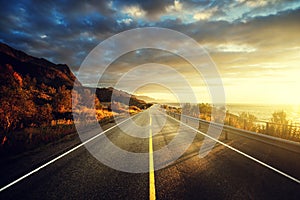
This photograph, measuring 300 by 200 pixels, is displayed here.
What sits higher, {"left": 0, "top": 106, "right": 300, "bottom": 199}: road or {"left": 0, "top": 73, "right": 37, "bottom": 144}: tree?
{"left": 0, "top": 73, "right": 37, "bottom": 144}: tree

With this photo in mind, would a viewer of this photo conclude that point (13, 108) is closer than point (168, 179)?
No

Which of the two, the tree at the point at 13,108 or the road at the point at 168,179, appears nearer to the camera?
the road at the point at 168,179

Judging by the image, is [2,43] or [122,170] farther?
[2,43]

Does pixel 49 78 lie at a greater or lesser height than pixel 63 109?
greater

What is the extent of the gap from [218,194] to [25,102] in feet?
53.3

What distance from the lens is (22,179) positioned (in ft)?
16.4

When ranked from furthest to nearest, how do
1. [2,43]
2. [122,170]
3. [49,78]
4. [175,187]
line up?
[2,43] → [49,78] → [122,170] → [175,187]

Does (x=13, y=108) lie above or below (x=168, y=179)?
above

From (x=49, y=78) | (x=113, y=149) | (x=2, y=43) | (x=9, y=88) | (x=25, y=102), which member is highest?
(x=2, y=43)

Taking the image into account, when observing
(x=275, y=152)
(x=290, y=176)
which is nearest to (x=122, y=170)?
(x=290, y=176)

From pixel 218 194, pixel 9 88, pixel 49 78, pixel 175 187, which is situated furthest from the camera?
pixel 49 78

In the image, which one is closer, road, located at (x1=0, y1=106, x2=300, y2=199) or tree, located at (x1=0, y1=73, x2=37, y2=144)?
road, located at (x1=0, y1=106, x2=300, y2=199)

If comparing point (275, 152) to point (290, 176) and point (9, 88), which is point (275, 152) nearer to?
point (290, 176)

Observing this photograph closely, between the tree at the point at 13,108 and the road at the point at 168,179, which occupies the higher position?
the tree at the point at 13,108
